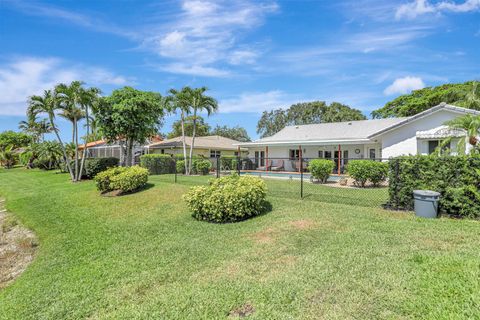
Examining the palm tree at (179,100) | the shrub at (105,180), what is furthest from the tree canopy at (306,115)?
the shrub at (105,180)

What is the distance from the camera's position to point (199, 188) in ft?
26.5

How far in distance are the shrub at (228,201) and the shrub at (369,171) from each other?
23.0ft

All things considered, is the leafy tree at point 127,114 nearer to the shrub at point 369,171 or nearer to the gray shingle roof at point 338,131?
the gray shingle roof at point 338,131

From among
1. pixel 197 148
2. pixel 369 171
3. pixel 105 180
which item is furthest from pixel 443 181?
pixel 197 148

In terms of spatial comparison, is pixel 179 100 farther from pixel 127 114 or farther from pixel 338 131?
pixel 338 131

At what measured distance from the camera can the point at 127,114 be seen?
1814 cm

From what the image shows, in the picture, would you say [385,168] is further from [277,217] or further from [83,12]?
[83,12]

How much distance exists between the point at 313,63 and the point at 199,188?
8788mm

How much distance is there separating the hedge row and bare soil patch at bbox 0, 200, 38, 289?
31.5 ft

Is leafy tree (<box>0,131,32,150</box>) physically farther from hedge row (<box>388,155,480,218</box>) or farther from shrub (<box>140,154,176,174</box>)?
hedge row (<box>388,155,480,218</box>)

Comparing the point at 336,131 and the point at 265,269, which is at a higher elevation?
the point at 336,131

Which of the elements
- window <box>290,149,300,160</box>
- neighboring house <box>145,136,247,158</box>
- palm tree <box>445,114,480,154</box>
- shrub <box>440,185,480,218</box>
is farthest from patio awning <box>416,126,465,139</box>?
neighboring house <box>145,136,247,158</box>

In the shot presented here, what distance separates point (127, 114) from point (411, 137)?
1812 cm

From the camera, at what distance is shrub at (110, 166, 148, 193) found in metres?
11.8
